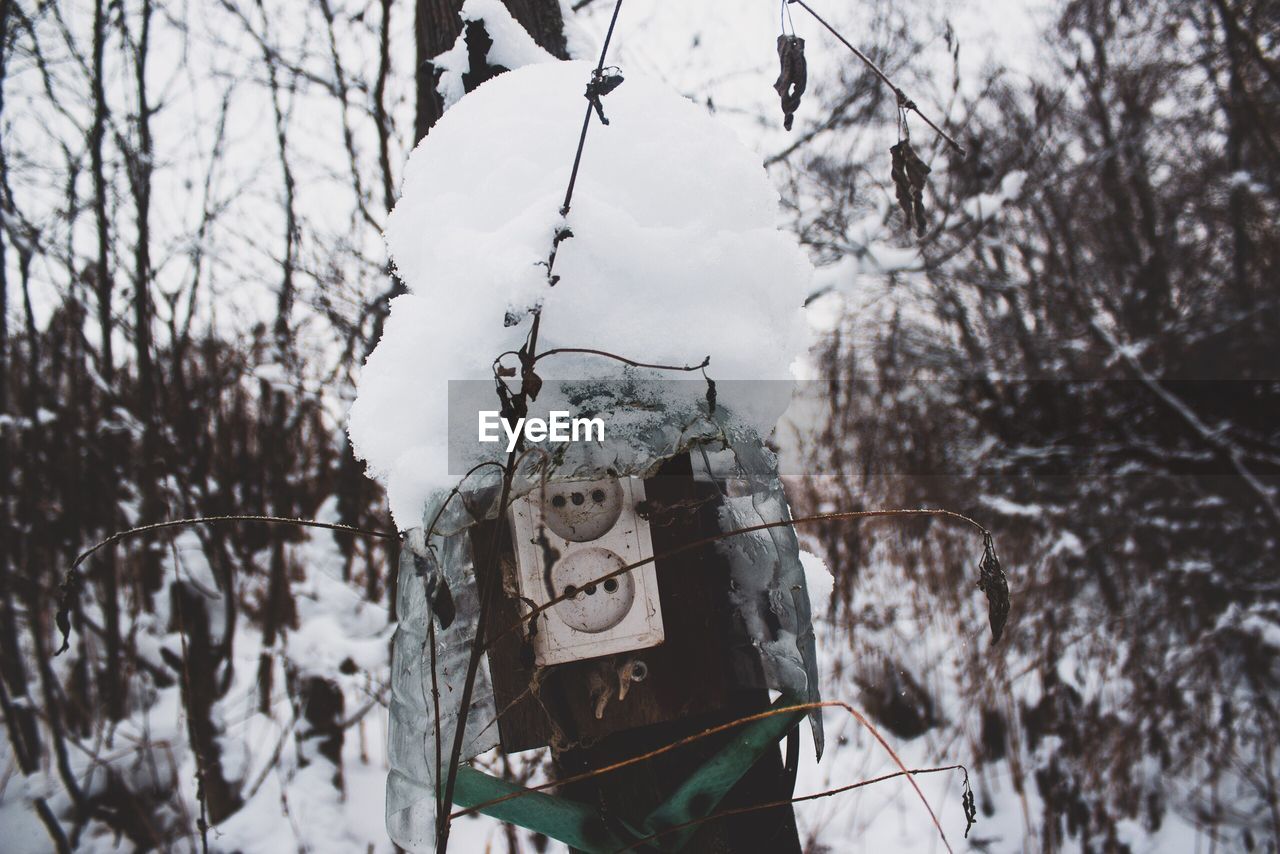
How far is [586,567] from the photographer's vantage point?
0.99 metres

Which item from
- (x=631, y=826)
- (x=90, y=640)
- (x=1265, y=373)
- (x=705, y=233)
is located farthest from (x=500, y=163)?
(x=1265, y=373)

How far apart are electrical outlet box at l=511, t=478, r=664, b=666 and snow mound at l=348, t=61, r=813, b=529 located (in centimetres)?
14

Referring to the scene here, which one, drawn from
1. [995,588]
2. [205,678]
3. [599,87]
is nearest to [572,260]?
[599,87]

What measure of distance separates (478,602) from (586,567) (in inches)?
6.7

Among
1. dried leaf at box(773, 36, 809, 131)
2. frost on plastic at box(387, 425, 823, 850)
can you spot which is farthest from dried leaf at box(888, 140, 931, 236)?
frost on plastic at box(387, 425, 823, 850)

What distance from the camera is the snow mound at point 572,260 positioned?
96cm

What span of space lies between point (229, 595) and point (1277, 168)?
20.8 feet

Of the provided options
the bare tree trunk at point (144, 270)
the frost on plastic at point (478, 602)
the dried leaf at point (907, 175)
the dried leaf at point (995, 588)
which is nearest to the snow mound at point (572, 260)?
the frost on plastic at point (478, 602)

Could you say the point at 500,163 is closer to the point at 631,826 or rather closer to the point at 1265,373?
the point at 631,826

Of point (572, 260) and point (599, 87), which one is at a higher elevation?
point (599, 87)

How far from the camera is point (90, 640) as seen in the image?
412cm

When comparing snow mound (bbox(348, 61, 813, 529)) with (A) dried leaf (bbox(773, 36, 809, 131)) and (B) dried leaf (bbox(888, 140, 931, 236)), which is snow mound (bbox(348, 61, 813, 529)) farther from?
(B) dried leaf (bbox(888, 140, 931, 236))

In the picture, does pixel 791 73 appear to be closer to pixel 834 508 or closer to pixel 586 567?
pixel 586 567

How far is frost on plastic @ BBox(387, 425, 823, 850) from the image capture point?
979 millimetres
